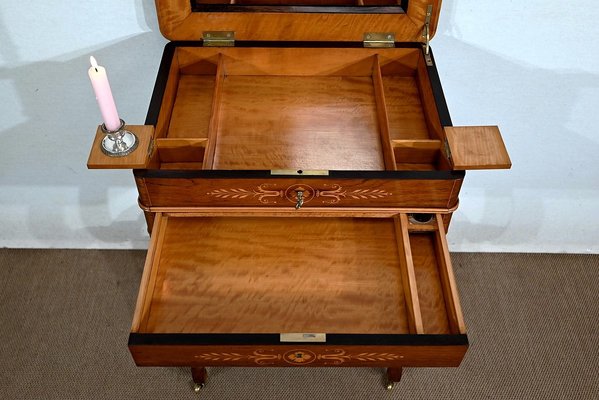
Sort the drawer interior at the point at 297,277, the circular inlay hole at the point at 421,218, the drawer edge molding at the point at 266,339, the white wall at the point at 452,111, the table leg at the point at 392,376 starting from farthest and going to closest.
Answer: the table leg at the point at 392,376 < the white wall at the point at 452,111 < the circular inlay hole at the point at 421,218 < the drawer interior at the point at 297,277 < the drawer edge molding at the point at 266,339

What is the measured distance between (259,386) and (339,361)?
1.88ft

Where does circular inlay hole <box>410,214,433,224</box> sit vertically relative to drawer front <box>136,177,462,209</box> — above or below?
above

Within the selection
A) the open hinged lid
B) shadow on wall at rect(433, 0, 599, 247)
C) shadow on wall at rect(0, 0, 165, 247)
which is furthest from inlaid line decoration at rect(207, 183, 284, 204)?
shadow on wall at rect(433, 0, 599, 247)

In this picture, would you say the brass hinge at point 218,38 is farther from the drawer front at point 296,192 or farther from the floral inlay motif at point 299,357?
the floral inlay motif at point 299,357

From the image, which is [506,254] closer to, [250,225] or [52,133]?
[250,225]

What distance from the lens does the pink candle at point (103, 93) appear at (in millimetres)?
951

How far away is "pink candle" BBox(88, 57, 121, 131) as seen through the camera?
37.4 inches

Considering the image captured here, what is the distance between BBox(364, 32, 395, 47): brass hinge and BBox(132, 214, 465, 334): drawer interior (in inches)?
14.7

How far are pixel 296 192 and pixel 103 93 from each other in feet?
1.20

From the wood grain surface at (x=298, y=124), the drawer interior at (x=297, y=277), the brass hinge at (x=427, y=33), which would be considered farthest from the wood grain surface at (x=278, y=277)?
the brass hinge at (x=427, y=33)

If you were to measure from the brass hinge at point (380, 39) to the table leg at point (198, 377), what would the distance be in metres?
0.85

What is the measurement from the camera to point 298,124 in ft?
4.01

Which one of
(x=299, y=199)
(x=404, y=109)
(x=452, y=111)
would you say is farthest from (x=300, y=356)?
(x=452, y=111)

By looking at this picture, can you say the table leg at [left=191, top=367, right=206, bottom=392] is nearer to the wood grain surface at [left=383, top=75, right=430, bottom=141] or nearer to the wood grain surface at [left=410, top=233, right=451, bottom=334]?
the wood grain surface at [left=410, top=233, right=451, bottom=334]
